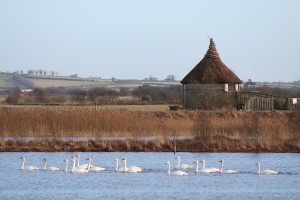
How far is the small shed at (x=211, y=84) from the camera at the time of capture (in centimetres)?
6303

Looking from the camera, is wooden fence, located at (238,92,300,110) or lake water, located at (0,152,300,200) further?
wooden fence, located at (238,92,300,110)

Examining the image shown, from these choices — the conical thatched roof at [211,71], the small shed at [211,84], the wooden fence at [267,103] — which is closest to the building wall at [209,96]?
the small shed at [211,84]

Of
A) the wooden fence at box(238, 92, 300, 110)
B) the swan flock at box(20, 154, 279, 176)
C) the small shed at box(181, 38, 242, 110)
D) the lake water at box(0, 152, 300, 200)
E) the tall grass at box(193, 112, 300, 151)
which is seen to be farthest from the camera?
the small shed at box(181, 38, 242, 110)

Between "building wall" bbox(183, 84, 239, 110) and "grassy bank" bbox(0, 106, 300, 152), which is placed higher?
"building wall" bbox(183, 84, 239, 110)

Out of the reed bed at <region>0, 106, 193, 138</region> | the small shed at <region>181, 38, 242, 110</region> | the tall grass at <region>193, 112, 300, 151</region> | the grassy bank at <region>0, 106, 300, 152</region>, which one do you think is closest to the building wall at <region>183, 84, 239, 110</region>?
the small shed at <region>181, 38, 242, 110</region>

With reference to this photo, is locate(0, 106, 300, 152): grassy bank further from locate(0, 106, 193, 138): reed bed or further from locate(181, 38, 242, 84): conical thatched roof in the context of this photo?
locate(181, 38, 242, 84): conical thatched roof

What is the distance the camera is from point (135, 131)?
1711 inches

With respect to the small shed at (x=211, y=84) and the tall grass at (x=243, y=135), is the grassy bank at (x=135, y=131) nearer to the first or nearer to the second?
the tall grass at (x=243, y=135)

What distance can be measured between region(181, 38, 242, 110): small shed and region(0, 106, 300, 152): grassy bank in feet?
46.1

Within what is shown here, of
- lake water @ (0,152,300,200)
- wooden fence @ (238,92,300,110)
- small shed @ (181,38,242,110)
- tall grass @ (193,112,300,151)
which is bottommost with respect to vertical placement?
lake water @ (0,152,300,200)

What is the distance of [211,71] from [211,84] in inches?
49.2

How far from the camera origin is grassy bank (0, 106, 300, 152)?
133 ft

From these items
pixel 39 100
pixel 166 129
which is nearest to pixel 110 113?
pixel 166 129

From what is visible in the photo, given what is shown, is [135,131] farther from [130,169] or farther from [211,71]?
[211,71]
